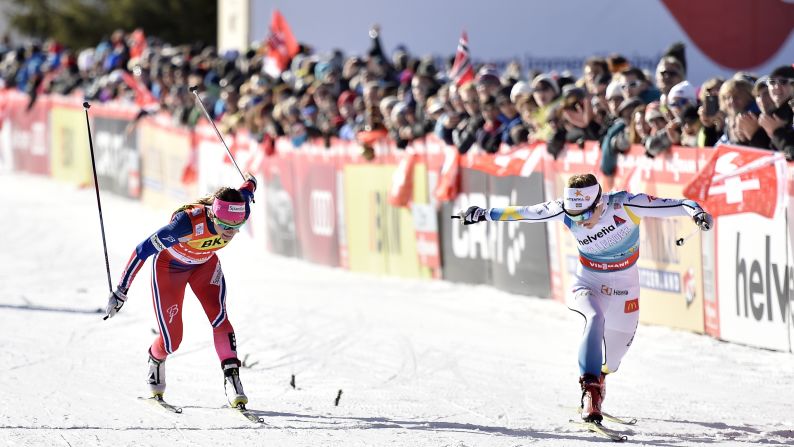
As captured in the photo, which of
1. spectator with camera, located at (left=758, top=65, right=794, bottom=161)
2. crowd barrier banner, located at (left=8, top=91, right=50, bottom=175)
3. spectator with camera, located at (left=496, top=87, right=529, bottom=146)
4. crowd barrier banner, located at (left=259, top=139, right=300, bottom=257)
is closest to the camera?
spectator with camera, located at (left=758, top=65, right=794, bottom=161)

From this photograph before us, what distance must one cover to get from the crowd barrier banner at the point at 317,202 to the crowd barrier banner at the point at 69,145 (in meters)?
8.68

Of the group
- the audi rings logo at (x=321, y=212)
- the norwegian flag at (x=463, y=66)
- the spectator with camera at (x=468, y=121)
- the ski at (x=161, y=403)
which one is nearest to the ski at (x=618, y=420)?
the ski at (x=161, y=403)

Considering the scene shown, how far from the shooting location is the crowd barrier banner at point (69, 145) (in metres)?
25.2

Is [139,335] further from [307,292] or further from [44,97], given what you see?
[44,97]

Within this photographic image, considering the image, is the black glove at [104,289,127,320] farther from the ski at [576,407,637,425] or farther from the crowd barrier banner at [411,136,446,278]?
the crowd barrier banner at [411,136,446,278]

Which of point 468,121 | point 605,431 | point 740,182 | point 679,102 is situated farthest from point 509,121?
point 605,431

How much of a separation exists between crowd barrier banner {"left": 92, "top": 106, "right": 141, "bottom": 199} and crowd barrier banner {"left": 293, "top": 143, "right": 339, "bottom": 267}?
6572mm

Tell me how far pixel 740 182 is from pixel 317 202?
23.8ft

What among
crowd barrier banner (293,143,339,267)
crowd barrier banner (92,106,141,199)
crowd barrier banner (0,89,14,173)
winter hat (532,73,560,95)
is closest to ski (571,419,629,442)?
winter hat (532,73,560,95)

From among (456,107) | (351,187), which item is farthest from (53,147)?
(456,107)

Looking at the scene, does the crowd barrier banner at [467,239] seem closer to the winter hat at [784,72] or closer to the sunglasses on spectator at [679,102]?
the sunglasses on spectator at [679,102]

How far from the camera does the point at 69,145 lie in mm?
26016

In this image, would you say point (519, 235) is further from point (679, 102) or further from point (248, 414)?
point (248, 414)

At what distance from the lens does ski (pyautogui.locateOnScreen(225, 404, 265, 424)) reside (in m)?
8.80
